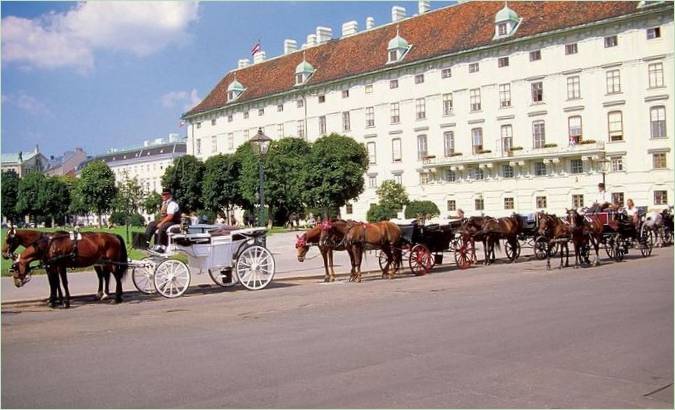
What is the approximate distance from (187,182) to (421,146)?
89.6 ft

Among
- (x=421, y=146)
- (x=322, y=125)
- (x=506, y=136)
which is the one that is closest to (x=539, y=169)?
(x=506, y=136)

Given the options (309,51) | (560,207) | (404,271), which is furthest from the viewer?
(309,51)

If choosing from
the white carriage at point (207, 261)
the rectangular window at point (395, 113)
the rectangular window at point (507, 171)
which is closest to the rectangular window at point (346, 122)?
the rectangular window at point (395, 113)

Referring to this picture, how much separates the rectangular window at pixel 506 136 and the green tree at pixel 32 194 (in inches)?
2860

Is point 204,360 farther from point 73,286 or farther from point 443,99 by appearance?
point 443,99

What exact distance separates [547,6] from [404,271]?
51061 mm

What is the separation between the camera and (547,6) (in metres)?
65.4

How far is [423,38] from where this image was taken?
74812 millimetres

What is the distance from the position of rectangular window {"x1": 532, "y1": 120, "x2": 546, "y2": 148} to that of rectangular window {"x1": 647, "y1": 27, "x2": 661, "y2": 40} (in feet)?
37.1

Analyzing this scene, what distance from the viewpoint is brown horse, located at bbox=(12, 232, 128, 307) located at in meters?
13.6

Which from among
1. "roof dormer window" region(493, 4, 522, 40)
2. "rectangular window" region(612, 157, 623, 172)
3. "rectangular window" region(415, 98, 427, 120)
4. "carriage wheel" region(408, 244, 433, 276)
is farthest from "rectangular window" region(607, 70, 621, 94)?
"carriage wheel" region(408, 244, 433, 276)

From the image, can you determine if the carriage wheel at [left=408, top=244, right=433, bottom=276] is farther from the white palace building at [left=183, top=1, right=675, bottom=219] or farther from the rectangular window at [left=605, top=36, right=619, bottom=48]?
the rectangular window at [left=605, top=36, right=619, bottom=48]

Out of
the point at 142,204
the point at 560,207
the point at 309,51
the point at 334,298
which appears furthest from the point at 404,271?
the point at 142,204

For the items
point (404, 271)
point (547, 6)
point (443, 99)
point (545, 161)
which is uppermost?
point (547, 6)
